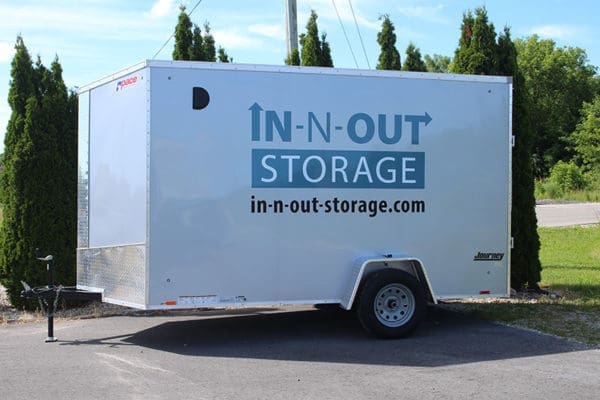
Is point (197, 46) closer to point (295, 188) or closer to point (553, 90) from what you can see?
point (295, 188)

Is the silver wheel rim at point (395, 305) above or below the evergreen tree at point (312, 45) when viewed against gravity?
below

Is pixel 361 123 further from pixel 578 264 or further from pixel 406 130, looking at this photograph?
pixel 578 264

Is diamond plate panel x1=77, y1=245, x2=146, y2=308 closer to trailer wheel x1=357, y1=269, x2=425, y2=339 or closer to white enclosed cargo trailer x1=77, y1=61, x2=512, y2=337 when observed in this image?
white enclosed cargo trailer x1=77, y1=61, x2=512, y2=337

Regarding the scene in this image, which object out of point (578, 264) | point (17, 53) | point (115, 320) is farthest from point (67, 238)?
point (578, 264)

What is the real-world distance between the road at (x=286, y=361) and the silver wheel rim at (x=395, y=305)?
Result: 0.82 ft

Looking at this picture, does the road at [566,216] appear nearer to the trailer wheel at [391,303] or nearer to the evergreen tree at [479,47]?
the evergreen tree at [479,47]

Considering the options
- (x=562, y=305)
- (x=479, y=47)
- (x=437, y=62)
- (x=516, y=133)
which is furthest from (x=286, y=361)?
(x=437, y=62)

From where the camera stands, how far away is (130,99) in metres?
7.19

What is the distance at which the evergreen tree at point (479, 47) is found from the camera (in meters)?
10.5

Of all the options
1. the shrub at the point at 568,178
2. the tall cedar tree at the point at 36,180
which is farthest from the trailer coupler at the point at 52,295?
the shrub at the point at 568,178

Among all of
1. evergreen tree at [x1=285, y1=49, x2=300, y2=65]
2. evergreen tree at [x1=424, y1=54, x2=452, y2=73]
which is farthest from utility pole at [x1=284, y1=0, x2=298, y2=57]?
evergreen tree at [x1=424, y1=54, x2=452, y2=73]

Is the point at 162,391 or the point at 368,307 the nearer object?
the point at 162,391

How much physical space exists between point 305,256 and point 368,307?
2.88 ft

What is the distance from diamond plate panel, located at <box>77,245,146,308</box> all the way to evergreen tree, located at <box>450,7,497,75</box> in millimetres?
6304
